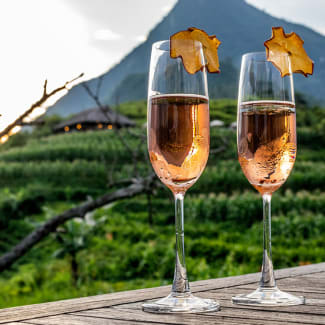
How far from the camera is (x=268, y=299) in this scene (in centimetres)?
94

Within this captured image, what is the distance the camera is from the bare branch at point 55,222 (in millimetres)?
3799

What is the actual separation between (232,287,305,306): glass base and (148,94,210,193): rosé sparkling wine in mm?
260

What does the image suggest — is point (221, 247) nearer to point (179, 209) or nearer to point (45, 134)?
point (179, 209)

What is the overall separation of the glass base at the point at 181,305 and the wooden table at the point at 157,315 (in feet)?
0.06

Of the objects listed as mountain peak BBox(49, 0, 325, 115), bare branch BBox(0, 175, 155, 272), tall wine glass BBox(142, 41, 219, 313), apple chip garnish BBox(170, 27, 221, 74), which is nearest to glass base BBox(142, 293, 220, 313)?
tall wine glass BBox(142, 41, 219, 313)

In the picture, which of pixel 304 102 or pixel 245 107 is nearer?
pixel 245 107

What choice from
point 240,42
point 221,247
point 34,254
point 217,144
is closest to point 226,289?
point 221,247

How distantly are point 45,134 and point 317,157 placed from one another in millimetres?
16133

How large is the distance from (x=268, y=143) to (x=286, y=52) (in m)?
0.22

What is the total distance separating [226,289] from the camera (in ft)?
3.65

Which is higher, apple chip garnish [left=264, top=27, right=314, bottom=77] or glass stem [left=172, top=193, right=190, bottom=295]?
apple chip garnish [left=264, top=27, right=314, bottom=77]

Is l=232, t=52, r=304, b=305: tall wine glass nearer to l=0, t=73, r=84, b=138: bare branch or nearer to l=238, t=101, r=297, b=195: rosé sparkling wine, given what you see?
l=238, t=101, r=297, b=195: rosé sparkling wine

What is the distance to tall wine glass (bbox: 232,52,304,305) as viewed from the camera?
1.02 meters

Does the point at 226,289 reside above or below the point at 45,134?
below
